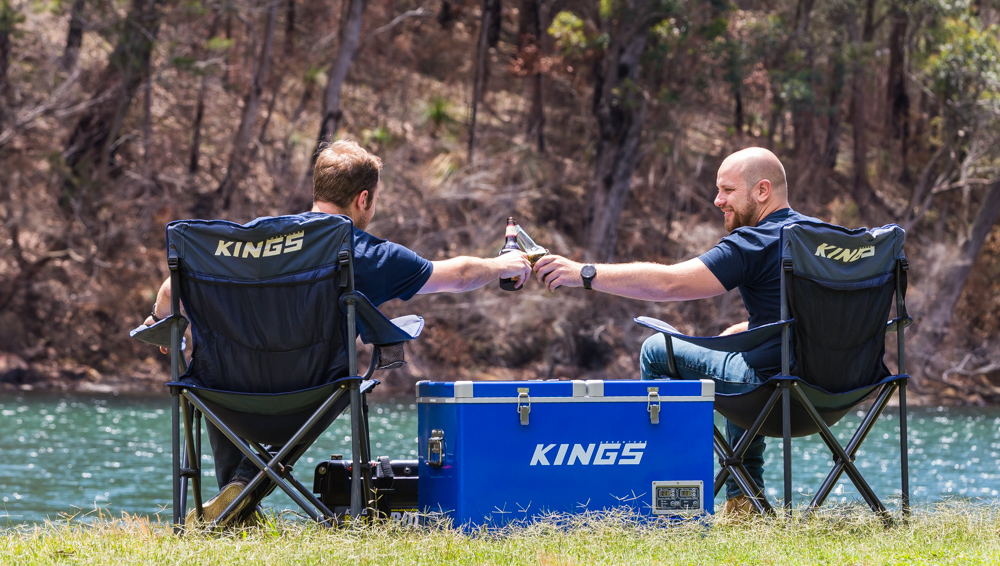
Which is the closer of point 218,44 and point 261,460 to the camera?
point 261,460

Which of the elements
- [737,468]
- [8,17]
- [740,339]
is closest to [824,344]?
[740,339]

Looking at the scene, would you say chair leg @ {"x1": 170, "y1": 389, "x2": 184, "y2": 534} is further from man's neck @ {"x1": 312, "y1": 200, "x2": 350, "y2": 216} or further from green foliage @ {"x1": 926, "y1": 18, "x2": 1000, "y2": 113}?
green foliage @ {"x1": 926, "y1": 18, "x2": 1000, "y2": 113}

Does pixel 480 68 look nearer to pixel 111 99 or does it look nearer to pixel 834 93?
pixel 834 93

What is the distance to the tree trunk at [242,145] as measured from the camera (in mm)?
17688

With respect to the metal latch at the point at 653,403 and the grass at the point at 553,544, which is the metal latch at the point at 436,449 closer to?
the grass at the point at 553,544

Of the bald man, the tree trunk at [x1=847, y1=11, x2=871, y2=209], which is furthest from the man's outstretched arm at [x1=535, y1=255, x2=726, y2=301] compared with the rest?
the tree trunk at [x1=847, y1=11, x2=871, y2=209]

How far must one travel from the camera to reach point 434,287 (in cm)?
317

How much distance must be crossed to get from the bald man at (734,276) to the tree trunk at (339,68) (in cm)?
1483

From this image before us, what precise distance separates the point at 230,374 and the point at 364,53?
788 inches

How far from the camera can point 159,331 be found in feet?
10.1

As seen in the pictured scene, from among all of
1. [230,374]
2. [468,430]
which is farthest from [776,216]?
[230,374]

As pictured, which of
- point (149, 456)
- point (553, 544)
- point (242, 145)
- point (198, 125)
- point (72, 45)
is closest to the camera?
point (553, 544)

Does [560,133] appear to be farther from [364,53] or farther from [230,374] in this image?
[230,374]

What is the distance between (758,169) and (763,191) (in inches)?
3.0
